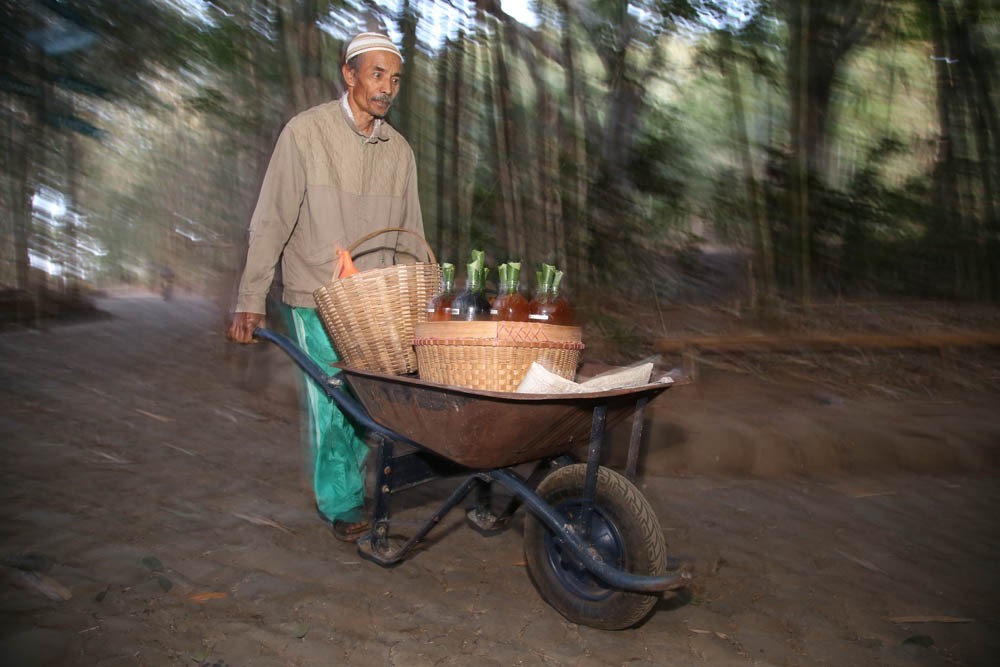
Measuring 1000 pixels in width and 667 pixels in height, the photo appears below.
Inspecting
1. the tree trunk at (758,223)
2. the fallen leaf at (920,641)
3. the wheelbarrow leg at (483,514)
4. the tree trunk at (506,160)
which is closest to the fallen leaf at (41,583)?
the wheelbarrow leg at (483,514)

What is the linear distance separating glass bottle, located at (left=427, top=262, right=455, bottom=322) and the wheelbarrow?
0.24 m

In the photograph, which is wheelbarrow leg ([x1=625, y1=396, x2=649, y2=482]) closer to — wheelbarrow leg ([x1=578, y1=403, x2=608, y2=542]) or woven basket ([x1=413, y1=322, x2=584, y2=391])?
wheelbarrow leg ([x1=578, y1=403, x2=608, y2=542])

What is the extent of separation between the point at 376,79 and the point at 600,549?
167cm

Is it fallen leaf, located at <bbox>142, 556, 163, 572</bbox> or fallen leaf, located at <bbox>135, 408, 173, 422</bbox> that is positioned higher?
fallen leaf, located at <bbox>142, 556, 163, 572</bbox>

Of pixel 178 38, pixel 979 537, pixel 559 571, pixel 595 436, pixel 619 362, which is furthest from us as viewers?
pixel 178 38

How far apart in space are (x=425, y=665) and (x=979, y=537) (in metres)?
2.53

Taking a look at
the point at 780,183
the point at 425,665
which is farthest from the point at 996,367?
the point at 425,665

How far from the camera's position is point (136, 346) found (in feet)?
30.8

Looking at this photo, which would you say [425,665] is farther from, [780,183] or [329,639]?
[780,183]

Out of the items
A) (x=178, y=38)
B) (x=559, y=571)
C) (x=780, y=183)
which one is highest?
(x=178, y=38)

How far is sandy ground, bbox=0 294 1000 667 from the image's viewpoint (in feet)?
7.57

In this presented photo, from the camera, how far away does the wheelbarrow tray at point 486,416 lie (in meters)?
2.05

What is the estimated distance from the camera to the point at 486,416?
6.85 ft

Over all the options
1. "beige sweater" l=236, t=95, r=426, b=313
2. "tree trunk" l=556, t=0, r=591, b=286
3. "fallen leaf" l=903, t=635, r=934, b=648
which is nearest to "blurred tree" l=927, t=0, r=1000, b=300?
"tree trunk" l=556, t=0, r=591, b=286
